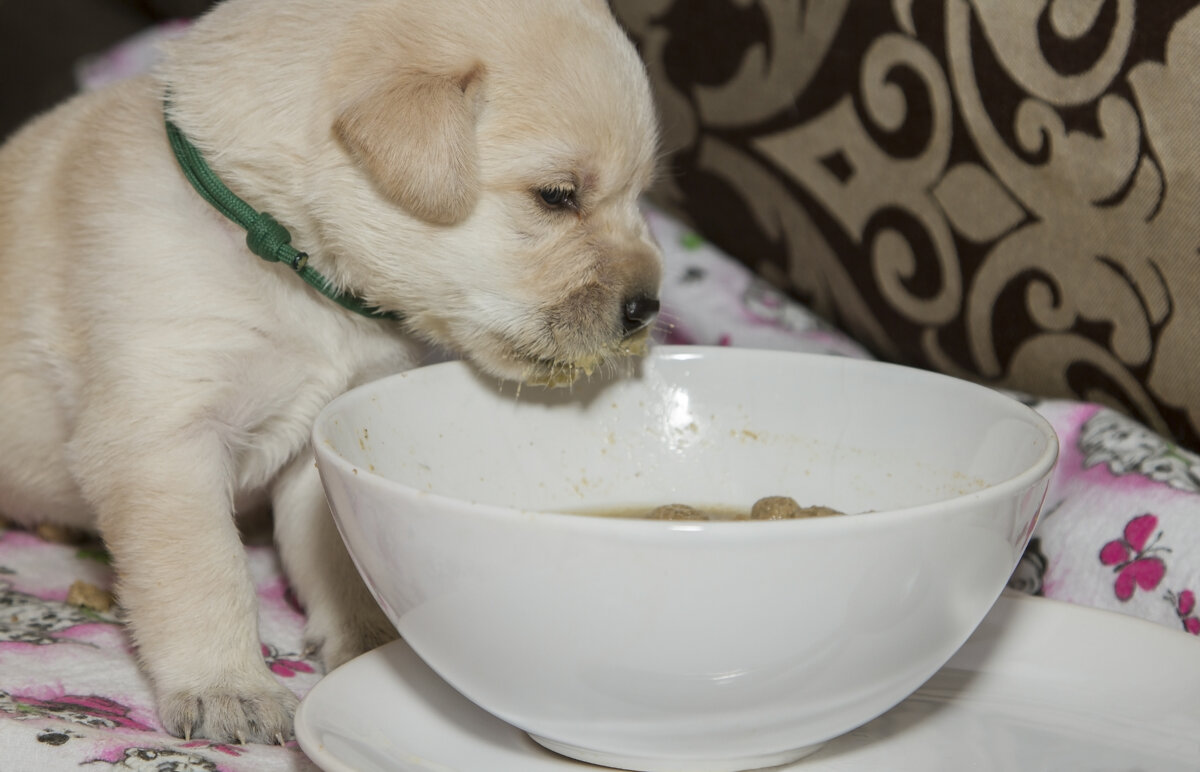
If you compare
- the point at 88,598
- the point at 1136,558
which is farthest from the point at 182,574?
the point at 1136,558

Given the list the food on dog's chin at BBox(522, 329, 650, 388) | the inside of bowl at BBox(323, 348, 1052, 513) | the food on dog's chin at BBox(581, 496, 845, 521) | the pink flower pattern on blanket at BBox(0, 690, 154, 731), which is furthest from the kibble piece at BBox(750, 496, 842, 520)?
the pink flower pattern on blanket at BBox(0, 690, 154, 731)

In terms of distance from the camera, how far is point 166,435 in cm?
158

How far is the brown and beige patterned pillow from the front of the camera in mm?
1795

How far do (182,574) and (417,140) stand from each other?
25.6 inches

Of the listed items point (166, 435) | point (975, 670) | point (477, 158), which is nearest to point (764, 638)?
point (975, 670)

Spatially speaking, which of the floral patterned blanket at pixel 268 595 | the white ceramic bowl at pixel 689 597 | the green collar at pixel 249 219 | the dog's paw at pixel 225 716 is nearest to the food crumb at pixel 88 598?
the floral patterned blanket at pixel 268 595

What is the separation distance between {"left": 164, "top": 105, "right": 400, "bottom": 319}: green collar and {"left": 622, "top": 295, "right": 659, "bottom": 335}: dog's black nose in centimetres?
44

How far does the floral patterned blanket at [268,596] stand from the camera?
1313 millimetres

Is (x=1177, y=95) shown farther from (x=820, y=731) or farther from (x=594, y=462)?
(x=820, y=731)

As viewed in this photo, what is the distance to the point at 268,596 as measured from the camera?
2.00 meters

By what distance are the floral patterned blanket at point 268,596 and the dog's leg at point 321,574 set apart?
0.05 metres

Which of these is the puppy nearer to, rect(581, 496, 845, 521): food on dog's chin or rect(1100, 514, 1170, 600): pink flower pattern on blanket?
rect(581, 496, 845, 521): food on dog's chin

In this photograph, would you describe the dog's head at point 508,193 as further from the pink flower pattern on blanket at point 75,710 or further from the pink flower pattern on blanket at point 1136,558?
the pink flower pattern on blanket at point 1136,558

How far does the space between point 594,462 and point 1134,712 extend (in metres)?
0.73
